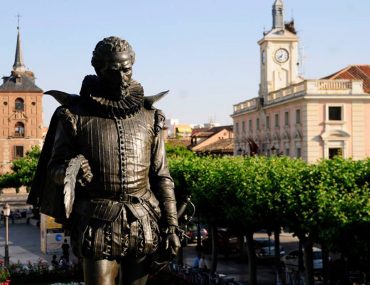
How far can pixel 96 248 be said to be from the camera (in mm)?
6000

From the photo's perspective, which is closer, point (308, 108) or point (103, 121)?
point (103, 121)

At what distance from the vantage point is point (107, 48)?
245 inches

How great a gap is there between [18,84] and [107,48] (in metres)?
90.8

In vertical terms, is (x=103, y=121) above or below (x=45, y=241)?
above

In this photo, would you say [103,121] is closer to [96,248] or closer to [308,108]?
[96,248]

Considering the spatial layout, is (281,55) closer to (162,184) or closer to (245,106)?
(245,106)

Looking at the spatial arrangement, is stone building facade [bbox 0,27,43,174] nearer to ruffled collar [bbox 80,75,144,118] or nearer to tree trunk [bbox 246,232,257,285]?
tree trunk [bbox 246,232,257,285]

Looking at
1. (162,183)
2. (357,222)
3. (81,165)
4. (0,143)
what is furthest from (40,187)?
(0,143)

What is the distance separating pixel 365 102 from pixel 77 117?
4381 centimetres

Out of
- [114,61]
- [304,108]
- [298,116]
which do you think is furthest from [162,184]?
[298,116]

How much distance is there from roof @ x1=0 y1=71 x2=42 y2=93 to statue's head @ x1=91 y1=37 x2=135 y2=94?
293ft

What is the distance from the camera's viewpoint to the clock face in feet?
192

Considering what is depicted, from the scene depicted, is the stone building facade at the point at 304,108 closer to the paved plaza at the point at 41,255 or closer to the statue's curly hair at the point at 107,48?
the paved plaza at the point at 41,255

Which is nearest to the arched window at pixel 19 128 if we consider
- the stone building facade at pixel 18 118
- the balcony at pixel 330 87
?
the stone building facade at pixel 18 118
